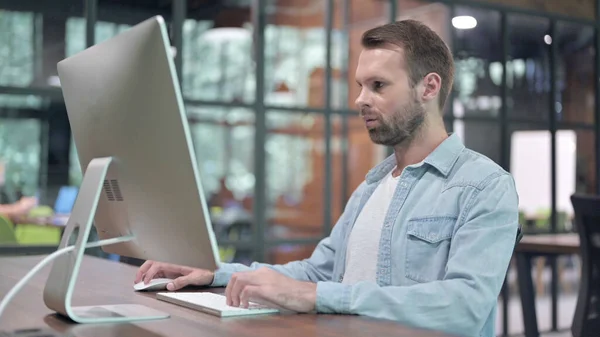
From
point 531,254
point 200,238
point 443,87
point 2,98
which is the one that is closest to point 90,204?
point 200,238

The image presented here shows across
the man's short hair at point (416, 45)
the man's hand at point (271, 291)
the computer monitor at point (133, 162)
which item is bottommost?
the man's hand at point (271, 291)

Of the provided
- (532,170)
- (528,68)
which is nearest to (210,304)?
(532,170)

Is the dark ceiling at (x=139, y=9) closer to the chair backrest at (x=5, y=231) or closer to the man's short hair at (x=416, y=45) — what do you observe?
the chair backrest at (x=5, y=231)

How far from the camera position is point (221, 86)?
196 inches

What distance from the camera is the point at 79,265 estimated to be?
1.33 m

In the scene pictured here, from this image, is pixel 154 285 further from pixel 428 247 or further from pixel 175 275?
pixel 428 247

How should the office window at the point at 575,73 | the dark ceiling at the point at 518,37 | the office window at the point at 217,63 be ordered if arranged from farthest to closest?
the office window at the point at 575,73, the dark ceiling at the point at 518,37, the office window at the point at 217,63

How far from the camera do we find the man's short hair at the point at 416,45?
1768mm

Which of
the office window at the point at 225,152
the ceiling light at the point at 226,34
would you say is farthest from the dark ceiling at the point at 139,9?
the office window at the point at 225,152

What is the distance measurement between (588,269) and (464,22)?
365 centimetres

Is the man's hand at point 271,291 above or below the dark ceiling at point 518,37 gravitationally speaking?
below

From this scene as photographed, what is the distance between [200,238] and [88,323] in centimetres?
30

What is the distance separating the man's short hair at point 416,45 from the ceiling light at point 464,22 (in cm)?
452

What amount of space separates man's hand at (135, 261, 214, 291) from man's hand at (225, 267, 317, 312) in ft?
1.08
